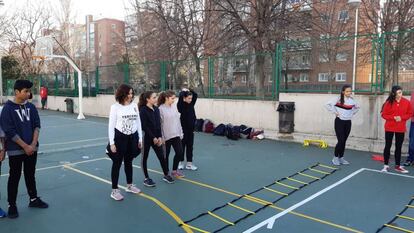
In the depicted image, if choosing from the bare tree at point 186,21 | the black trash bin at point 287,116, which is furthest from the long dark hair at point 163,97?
the bare tree at point 186,21

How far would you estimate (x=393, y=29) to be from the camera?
57.6 feet

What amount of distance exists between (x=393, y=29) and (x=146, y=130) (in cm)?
1642

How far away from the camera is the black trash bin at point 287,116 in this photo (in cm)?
1052

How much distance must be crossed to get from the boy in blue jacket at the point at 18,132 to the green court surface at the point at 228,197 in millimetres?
479

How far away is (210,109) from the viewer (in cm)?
1305

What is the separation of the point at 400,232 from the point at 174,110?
378cm

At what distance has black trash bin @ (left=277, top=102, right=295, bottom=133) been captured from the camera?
10.5 meters

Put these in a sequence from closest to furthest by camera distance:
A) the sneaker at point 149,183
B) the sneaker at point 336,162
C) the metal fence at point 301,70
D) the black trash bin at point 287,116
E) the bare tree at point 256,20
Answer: the sneaker at point 149,183 → the sneaker at point 336,162 → the metal fence at point 301,70 → the black trash bin at point 287,116 → the bare tree at point 256,20

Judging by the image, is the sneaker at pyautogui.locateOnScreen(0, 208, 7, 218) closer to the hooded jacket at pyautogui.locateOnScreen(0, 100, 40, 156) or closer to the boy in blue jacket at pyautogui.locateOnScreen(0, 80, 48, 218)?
the boy in blue jacket at pyautogui.locateOnScreen(0, 80, 48, 218)

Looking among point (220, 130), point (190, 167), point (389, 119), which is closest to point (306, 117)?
point (220, 130)

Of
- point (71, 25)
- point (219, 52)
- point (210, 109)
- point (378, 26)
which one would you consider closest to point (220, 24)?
point (219, 52)

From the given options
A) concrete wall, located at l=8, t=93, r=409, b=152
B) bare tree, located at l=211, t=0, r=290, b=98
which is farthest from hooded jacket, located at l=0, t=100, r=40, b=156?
bare tree, located at l=211, t=0, r=290, b=98

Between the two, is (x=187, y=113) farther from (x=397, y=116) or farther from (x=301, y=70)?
(x=301, y=70)

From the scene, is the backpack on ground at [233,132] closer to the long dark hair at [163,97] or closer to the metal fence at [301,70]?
the metal fence at [301,70]
